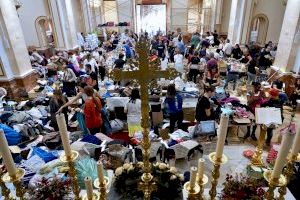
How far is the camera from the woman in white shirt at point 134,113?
590cm

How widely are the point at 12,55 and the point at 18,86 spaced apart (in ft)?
3.61

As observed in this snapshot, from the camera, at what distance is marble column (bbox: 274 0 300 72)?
7.89 m

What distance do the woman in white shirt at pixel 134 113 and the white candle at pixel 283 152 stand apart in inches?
175

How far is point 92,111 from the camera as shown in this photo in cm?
518

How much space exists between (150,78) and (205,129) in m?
4.06

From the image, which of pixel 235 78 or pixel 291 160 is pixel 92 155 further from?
pixel 235 78

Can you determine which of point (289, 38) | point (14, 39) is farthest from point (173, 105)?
point (14, 39)

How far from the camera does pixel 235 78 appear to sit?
30.5 ft

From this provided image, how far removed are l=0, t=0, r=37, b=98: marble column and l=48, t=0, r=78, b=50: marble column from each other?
424 cm

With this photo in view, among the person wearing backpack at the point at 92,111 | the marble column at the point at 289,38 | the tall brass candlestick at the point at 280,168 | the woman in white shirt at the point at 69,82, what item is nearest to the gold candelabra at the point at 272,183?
the tall brass candlestick at the point at 280,168

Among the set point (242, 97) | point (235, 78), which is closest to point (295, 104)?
point (242, 97)

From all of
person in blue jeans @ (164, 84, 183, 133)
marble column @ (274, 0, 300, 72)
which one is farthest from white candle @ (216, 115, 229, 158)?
marble column @ (274, 0, 300, 72)

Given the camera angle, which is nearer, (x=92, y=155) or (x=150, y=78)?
(x=150, y=78)

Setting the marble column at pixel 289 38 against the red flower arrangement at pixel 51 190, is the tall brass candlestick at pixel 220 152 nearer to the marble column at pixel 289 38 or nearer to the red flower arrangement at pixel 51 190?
the red flower arrangement at pixel 51 190
